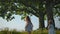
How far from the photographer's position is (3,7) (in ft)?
128

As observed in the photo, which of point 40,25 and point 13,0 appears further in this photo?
point 40,25

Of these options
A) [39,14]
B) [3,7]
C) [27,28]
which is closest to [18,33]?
[27,28]

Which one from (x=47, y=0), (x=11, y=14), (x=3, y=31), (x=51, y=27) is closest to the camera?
(x=51, y=27)

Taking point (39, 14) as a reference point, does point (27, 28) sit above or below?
below

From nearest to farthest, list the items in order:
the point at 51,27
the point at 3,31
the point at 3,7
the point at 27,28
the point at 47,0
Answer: the point at 51,27 < the point at 27,28 < the point at 3,31 < the point at 47,0 < the point at 3,7

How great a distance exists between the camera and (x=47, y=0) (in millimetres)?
34531

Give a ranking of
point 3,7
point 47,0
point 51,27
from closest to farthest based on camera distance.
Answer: point 51,27 → point 47,0 → point 3,7

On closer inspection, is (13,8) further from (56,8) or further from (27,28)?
(27,28)

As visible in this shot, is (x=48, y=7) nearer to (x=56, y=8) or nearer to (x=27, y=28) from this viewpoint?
(x=56, y=8)

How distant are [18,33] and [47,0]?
8.77 metres

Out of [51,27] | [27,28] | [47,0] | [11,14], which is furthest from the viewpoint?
[11,14]

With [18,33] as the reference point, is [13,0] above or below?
above

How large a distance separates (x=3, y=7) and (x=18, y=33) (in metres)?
12.2

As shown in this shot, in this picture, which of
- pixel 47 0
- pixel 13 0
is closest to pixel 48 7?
pixel 47 0
